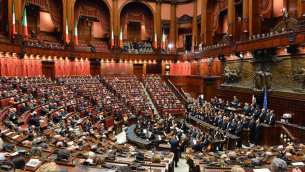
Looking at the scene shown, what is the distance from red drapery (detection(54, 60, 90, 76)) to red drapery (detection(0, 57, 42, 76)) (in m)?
1.85

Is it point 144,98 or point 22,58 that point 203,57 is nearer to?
point 144,98

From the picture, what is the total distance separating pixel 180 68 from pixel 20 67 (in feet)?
47.4

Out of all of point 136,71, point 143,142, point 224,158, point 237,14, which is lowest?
point 143,142

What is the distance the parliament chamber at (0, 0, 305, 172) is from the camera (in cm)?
532

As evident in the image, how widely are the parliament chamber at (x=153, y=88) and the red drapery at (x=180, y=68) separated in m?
0.15

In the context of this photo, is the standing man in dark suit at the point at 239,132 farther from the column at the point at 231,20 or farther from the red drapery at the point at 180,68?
the red drapery at the point at 180,68

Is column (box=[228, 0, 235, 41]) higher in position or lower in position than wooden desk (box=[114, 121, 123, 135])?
higher

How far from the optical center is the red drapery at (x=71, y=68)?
18250 millimetres

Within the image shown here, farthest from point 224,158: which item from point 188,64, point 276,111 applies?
point 188,64

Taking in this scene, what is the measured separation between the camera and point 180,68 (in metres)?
22.9

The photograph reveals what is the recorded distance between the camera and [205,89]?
18.5 meters

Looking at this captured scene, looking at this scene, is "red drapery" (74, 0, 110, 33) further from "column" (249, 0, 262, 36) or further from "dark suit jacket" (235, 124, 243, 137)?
"dark suit jacket" (235, 124, 243, 137)

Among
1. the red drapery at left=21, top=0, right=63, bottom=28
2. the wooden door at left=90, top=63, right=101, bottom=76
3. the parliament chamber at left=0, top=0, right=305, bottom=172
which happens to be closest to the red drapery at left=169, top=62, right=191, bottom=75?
the parliament chamber at left=0, top=0, right=305, bottom=172

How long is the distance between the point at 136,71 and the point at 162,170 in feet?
62.0
